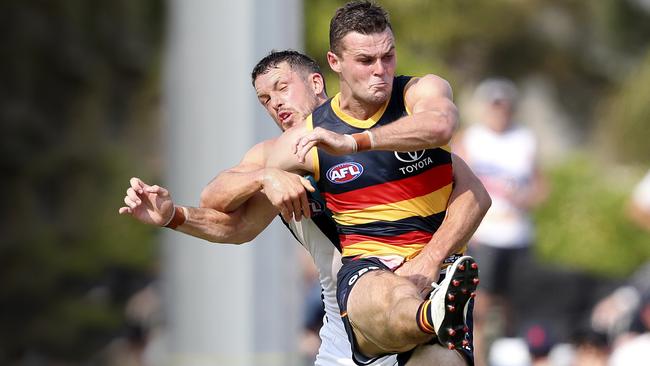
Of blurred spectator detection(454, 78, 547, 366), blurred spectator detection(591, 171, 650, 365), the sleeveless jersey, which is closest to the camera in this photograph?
the sleeveless jersey

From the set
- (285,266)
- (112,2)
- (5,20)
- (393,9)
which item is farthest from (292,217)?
(112,2)

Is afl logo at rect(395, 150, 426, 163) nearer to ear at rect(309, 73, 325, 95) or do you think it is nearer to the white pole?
ear at rect(309, 73, 325, 95)

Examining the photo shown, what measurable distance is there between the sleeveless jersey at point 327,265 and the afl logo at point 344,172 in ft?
0.86

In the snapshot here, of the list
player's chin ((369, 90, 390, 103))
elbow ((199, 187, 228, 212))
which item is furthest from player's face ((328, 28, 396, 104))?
elbow ((199, 187, 228, 212))

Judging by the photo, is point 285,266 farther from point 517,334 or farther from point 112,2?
point 112,2

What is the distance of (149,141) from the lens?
28.0m

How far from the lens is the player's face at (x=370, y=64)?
651 cm

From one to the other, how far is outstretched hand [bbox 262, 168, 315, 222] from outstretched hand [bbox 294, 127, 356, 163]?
53cm

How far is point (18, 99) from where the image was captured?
1097 inches

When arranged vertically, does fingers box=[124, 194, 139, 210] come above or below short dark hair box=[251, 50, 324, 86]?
below

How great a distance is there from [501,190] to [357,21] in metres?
5.48

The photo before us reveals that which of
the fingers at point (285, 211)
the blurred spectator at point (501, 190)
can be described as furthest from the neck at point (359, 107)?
the blurred spectator at point (501, 190)

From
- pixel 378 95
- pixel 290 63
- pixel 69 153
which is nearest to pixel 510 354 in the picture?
pixel 290 63

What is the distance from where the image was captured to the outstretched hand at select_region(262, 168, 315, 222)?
660 cm
